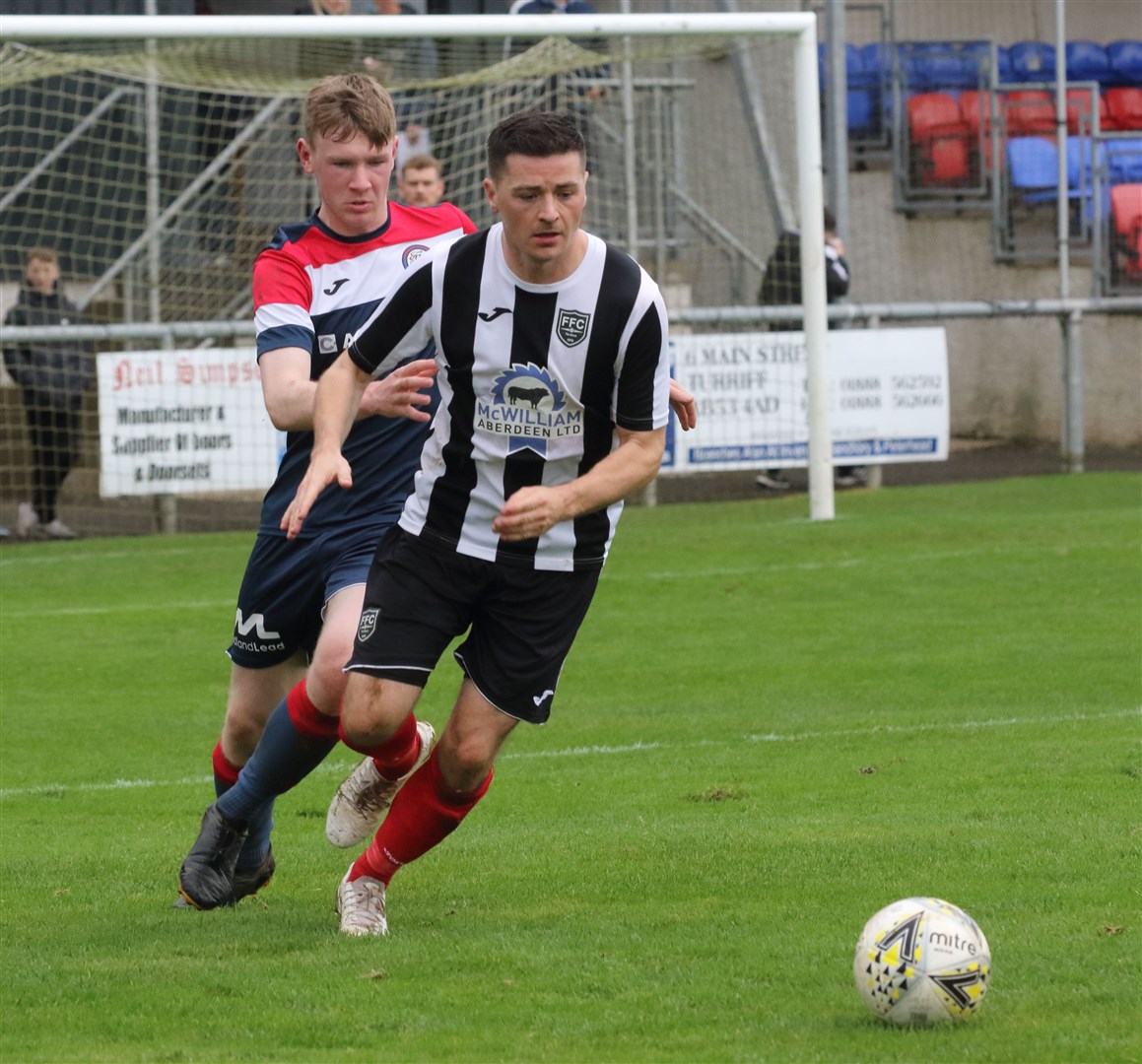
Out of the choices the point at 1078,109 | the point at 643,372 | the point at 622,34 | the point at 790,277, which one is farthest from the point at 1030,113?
the point at 643,372

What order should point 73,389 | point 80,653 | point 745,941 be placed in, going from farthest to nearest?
point 73,389 → point 80,653 → point 745,941

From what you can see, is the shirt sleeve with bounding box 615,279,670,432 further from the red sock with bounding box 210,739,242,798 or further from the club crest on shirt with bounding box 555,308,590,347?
the red sock with bounding box 210,739,242,798

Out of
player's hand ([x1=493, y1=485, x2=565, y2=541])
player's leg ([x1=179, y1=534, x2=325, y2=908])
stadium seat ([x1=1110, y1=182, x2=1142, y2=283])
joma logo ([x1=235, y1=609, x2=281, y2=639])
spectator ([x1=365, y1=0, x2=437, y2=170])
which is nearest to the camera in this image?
player's hand ([x1=493, y1=485, x2=565, y2=541])

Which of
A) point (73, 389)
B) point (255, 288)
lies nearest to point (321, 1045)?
point (255, 288)

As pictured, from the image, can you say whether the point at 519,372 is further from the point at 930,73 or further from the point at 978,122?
the point at 930,73

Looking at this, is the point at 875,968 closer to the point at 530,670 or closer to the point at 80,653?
the point at 530,670

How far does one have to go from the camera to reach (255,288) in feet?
18.2

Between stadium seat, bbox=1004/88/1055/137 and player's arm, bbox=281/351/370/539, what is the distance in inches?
634

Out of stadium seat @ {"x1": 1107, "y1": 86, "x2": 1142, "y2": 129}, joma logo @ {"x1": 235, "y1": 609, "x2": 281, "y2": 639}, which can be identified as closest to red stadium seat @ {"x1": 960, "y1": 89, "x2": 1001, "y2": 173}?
stadium seat @ {"x1": 1107, "y1": 86, "x2": 1142, "y2": 129}

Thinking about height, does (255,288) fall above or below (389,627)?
above

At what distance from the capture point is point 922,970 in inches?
156

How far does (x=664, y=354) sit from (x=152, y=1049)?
2.08 meters

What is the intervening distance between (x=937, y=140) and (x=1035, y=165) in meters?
1.30

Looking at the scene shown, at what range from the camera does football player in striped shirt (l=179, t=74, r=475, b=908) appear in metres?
5.21
